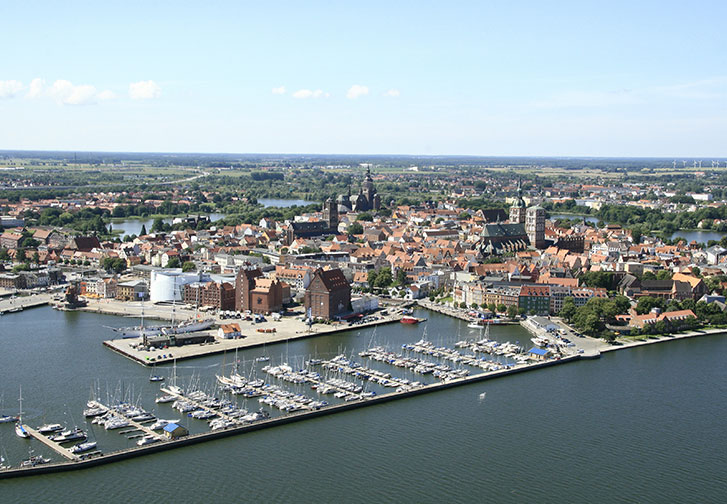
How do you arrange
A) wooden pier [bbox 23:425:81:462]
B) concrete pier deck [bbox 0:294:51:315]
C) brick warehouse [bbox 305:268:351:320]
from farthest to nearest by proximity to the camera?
concrete pier deck [bbox 0:294:51:315]
brick warehouse [bbox 305:268:351:320]
wooden pier [bbox 23:425:81:462]

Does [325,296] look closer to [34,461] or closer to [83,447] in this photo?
[83,447]

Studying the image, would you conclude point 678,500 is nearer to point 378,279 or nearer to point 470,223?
point 378,279

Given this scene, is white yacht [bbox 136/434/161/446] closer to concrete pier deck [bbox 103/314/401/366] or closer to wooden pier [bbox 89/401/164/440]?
wooden pier [bbox 89/401/164/440]

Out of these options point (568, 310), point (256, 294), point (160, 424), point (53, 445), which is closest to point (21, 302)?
point (256, 294)

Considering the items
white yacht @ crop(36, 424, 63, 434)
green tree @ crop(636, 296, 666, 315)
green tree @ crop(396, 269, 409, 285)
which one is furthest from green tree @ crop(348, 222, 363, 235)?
white yacht @ crop(36, 424, 63, 434)

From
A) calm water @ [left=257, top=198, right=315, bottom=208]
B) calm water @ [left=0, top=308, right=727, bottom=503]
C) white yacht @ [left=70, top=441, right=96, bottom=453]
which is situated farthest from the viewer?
calm water @ [left=257, top=198, right=315, bottom=208]

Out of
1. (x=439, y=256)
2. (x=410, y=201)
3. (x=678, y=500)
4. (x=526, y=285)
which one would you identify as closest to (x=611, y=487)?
(x=678, y=500)

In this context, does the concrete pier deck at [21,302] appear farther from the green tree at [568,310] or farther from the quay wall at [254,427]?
the green tree at [568,310]

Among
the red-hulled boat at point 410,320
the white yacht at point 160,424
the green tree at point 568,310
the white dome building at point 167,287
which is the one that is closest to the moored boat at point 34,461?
the white yacht at point 160,424
